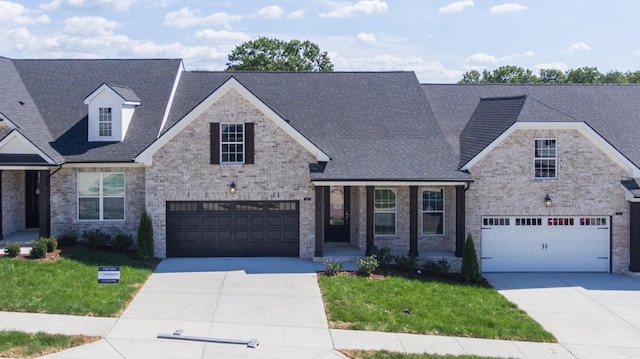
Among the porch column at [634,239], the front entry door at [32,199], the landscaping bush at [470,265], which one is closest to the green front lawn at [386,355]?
the landscaping bush at [470,265]

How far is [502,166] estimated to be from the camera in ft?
78.0

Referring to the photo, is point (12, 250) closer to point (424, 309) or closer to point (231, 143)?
point (231, 143)

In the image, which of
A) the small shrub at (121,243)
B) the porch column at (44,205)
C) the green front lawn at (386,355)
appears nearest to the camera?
the green front lawn at (386,355)

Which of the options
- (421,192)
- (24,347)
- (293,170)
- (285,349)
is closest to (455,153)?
(421,192)

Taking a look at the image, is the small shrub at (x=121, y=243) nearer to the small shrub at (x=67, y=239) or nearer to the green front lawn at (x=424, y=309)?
the small shrub at (x=67, y=239)

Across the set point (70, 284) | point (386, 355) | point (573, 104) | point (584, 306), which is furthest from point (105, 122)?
point (573, 104)

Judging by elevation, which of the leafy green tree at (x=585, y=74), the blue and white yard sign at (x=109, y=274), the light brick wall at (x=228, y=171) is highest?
the leafy green tree at (x=585, y=74)

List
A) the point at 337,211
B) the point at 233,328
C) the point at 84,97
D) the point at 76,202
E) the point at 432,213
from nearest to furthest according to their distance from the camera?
the point at 233,328
the point at 76,202
the point at 432,213
the point at 337,211
the point at 84,97

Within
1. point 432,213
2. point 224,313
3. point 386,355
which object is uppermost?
point 432,213

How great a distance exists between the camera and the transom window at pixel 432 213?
82.2ft

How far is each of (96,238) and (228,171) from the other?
489 centimetres

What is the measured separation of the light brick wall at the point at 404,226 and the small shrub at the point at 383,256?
1.29 metres

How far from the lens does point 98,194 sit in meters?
24.3

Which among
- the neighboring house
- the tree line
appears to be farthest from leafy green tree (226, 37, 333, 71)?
the neighboring house
